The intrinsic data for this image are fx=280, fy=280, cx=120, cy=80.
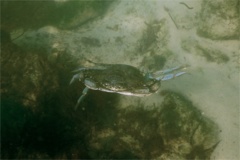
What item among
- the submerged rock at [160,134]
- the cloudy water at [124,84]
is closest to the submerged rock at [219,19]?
the cloudy water at [124,84]

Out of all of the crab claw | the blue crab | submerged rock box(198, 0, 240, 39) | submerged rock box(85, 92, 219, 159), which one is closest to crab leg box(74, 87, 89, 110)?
the blue crab

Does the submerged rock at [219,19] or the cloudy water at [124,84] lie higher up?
the submerged rock at [219,19]

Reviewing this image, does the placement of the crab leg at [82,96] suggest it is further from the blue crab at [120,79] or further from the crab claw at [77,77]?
the crab claw at [77,77]

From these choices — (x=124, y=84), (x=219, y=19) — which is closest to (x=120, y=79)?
(x=124, y=84)

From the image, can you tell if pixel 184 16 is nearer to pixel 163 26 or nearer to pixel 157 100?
pixel 163 26

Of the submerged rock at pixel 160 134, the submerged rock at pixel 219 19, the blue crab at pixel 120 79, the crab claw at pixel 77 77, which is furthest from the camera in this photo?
the submerged rock at pixel 219 19

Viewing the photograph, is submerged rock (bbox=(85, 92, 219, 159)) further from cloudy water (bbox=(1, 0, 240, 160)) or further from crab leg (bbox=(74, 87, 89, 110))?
crab leg (bbox=(74, 87, 89, 110))
